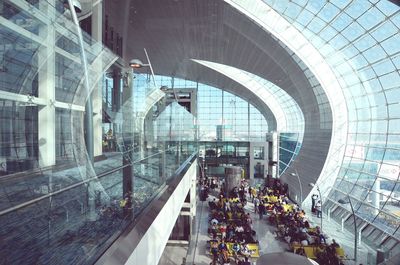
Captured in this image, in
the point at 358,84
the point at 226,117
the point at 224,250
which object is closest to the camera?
the point at 224,250

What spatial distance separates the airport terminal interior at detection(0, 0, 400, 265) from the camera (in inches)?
81.1

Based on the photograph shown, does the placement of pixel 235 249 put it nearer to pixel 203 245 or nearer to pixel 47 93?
pixel 203 245

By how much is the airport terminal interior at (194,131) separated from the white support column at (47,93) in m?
0.01

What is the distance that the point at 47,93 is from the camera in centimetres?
241

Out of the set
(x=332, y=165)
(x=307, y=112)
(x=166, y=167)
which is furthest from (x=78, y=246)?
(x=307, y=112)

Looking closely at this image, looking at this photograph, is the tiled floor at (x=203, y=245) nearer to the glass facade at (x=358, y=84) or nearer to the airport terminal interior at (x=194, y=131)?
the airport terminal interior at (x=194, y=131)

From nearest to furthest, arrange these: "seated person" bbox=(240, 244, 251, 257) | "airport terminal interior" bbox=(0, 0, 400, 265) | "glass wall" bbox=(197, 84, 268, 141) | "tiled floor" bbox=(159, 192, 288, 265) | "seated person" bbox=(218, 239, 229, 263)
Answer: "airport terminal interior" bbox=(0, 0, 400, 265) < "seated person" bbox=(218, 239, 229, 263) < "tiled floor" bbox=(159, 192, 288, 265) < "seated person" bbox=(240, 244, 251, 257) < "glass wall" bbox=(197, 84, 268, 141)

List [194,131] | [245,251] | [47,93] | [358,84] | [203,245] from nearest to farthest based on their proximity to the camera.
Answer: [47,93]
[245,251]
[203,245]
[194,131]
[358,84]

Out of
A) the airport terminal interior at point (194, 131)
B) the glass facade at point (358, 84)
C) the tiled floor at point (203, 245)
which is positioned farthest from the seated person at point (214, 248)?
the glass facade at point (358, 84)

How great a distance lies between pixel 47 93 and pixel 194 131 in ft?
49.8

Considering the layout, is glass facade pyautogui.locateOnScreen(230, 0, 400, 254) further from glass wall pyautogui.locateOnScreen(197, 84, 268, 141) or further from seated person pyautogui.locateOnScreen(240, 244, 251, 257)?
glass wall pyautogui.locateOnScreen(197, 84, 268, 141)

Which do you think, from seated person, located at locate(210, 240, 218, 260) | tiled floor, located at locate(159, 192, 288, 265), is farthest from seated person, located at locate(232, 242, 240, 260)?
seated person, located at locate(210, 240, 218, 260)

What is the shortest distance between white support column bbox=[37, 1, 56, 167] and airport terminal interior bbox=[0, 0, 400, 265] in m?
0.01

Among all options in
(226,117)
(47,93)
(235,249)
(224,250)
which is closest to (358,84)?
(235,249)
